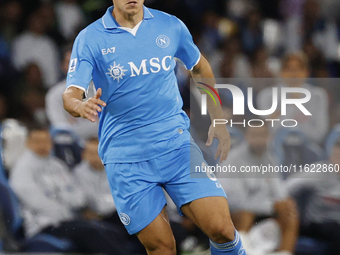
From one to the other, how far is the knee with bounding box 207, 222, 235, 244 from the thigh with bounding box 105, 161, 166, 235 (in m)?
0.35

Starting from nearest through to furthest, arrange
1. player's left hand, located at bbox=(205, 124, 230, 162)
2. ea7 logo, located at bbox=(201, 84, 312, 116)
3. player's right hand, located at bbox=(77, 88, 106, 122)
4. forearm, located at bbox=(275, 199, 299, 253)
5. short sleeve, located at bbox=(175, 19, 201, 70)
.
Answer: player's right hand, located at bbox=(77, 88, 106, 122), short sleeve, located at bbox=(175, 19, 201, 70), player's left hand, located at bbox=(205, 124, 230, 162), forearm, located at bbox=(275, 199, 299, 253), ea7 logo, located at bbox=(201, 84, 312, 116)

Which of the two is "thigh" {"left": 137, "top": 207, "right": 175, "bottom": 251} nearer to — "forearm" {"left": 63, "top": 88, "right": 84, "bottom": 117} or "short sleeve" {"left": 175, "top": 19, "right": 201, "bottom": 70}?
"forearm" {"left": 63, "top": 88, "right": 84, "bottom": 117}

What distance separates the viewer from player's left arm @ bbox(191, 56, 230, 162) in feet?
11.6

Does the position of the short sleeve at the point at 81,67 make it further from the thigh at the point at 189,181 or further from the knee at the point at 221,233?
the knee at the point at 221,233

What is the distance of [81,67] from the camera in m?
3.09

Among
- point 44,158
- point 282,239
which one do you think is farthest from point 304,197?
point 44,158

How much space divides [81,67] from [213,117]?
1008 mm

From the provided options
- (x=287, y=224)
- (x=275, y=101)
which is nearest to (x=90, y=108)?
(x=287, y=224)

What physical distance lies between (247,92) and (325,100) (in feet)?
2.69

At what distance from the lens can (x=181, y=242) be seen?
5027 mm

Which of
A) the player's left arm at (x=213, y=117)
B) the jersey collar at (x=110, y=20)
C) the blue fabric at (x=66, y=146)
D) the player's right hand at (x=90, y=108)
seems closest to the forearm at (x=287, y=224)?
the player's left arm at (x=213, y=117)

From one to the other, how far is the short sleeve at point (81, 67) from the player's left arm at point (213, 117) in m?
0.80

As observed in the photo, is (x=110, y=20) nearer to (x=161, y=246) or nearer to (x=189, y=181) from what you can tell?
(x=189, y=181)

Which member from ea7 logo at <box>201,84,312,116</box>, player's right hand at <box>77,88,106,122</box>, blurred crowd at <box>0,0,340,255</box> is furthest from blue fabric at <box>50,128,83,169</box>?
player's right hand at <box>77,88,106,122</box>
